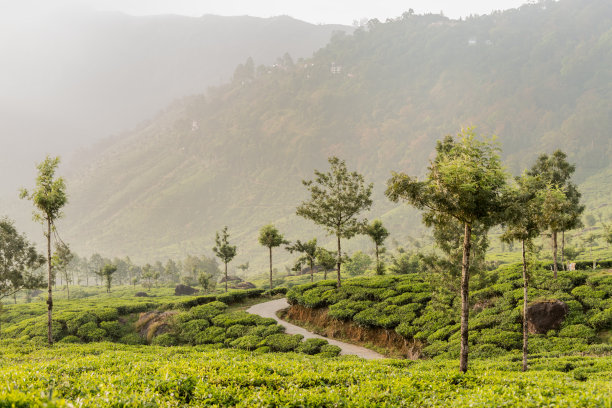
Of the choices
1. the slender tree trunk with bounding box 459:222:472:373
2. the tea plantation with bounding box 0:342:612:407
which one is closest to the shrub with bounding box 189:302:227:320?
the tea plantation with bounding box 0:342:612:407

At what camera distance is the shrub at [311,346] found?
93.8 ft

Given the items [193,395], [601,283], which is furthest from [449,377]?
[601,283]

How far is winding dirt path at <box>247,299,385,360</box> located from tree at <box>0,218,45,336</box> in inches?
1066

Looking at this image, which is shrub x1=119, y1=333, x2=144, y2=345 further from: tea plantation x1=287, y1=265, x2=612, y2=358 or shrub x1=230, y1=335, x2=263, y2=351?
tea plantation x1=287, y1=265, x2=612, y2=358

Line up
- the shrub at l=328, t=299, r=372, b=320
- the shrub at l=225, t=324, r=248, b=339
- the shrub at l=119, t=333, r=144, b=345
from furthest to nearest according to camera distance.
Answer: the shrub at l=119, t=333, r=144, b=345 → the shrub at l=328, t=299, r=372, b=320 → the shrub at l=225, t=324, r=248, b=339

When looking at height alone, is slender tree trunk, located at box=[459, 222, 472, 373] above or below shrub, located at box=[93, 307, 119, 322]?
above

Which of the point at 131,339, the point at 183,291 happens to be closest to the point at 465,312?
the point at 131,339

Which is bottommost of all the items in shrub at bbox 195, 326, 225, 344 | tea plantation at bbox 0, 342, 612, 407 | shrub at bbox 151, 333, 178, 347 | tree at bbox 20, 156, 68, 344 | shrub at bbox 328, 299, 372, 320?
shrub at bbox 151, 333, 178, 347

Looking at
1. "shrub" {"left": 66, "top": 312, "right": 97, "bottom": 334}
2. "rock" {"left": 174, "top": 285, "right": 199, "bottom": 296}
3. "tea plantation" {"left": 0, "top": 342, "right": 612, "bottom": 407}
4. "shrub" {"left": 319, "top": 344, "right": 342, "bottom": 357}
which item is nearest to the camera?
"tea plantation" {"left": 0, "top": 342, "right": 612, "bottom": 407}

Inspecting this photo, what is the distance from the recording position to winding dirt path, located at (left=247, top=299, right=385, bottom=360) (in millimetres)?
29356

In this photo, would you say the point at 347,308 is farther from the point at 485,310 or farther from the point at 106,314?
the point at 106,314

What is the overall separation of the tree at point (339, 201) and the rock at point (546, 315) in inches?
794

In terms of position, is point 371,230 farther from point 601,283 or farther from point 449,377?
point 449,377

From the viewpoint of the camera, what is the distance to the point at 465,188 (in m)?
15.9
